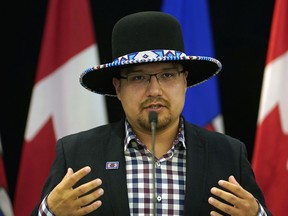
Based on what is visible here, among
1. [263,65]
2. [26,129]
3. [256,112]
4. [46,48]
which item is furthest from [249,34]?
[26,129]

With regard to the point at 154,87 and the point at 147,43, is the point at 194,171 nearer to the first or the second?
the point at 154,87

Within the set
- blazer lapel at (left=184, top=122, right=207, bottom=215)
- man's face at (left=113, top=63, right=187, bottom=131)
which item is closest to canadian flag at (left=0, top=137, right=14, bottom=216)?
man's face at (left=113, top=63, right=187, bottom=131)

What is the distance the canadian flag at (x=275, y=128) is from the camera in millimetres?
2855

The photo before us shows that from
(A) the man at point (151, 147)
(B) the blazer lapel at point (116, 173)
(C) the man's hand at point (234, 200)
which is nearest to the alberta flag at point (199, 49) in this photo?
(A) the man at point (151, 147)

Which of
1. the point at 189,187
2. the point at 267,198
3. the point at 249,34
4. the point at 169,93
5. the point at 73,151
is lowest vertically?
the point at 267,198

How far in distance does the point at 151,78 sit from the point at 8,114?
135 centimetres

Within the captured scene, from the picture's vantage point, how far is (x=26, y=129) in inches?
120

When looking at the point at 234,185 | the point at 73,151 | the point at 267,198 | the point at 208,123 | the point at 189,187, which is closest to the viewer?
the point at 234,185

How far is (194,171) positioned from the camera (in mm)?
2043

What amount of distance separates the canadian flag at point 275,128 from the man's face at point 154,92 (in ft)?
2.92

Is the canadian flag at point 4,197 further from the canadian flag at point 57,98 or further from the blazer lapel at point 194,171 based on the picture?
the blazer lapel at point 194,171

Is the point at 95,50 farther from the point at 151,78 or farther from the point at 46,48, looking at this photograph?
the point at 151,78

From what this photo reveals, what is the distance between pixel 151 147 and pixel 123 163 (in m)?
0.12

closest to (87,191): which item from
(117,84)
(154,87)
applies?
(154,87)
